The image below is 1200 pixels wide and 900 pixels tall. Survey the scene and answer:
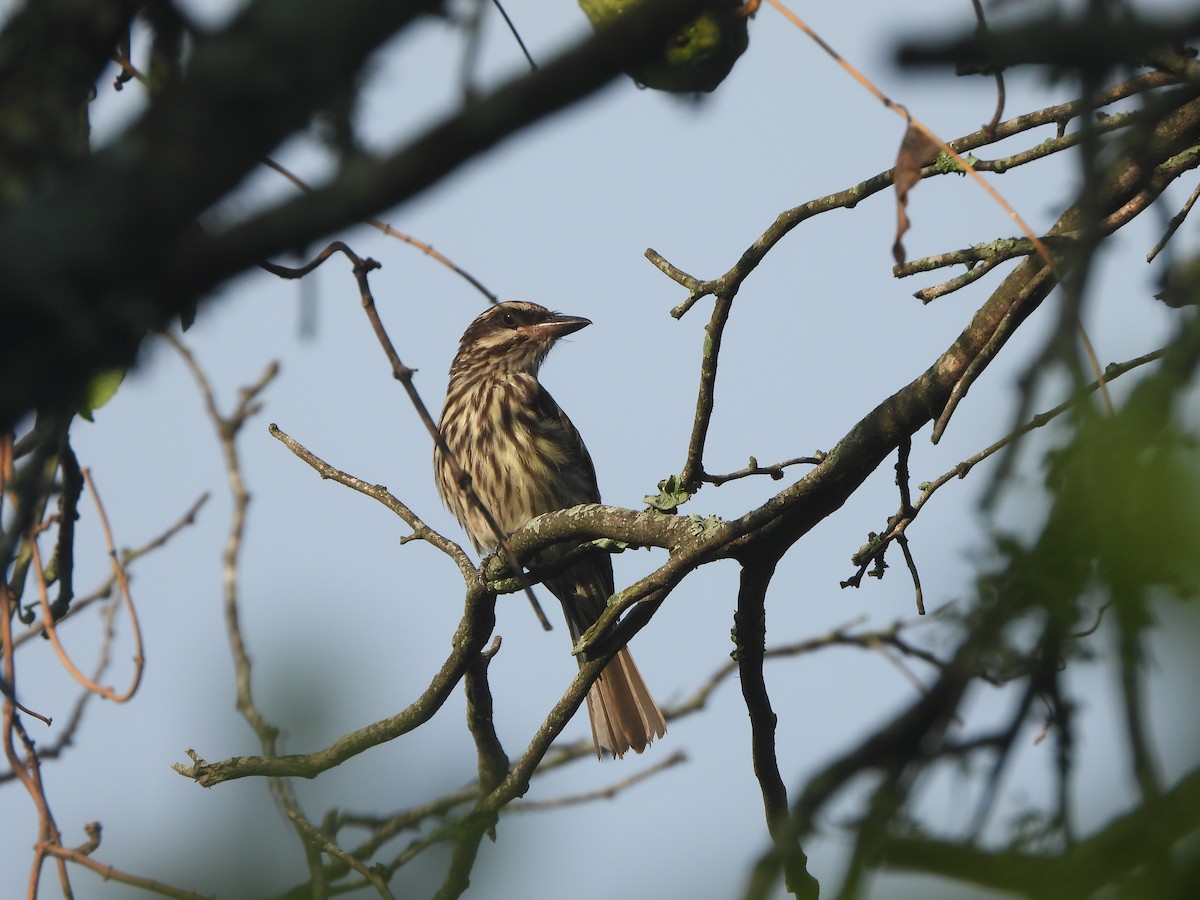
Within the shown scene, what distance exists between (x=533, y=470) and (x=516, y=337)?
3.85ft

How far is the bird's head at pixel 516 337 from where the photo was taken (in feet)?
26.2

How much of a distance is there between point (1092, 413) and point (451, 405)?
21.7 ft

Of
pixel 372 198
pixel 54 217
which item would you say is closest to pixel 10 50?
pixel 54 217

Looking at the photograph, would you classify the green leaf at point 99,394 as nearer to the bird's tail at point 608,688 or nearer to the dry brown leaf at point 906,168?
the dry brown leaf at point 906,168

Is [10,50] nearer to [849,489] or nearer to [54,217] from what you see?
[54,217]

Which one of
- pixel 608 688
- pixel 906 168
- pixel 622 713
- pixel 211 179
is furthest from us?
pixel 608 688

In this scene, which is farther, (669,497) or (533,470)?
(533,470)

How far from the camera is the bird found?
21.5 ft

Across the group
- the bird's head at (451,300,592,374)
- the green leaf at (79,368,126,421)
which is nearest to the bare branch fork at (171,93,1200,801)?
the green leaf at (79,368,126,421)

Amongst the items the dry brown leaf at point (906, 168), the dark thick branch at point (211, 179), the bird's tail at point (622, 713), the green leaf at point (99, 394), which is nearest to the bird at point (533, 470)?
the bird's tail at point (622, 713)

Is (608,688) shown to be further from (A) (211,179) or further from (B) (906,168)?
(A) (211,179)

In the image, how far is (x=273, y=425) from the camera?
4.25m

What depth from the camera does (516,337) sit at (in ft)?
26.4

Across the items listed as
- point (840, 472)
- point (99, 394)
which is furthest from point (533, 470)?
point (99, 394)
